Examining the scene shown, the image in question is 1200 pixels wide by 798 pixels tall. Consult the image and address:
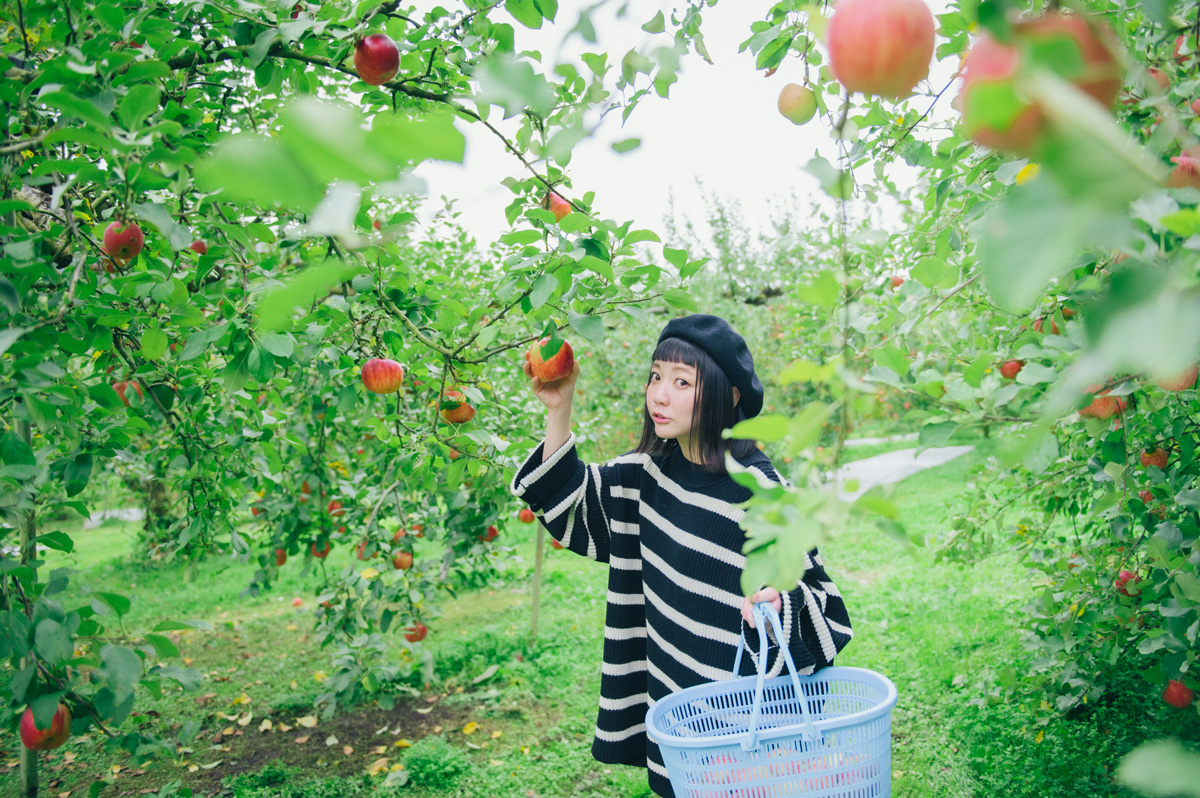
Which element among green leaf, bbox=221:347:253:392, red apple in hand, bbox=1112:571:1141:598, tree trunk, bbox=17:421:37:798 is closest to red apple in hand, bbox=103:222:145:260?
green leaf, bbox=221:347:253:392

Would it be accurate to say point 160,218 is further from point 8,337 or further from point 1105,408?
point 1105,408

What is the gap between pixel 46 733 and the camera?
1308 millimetres

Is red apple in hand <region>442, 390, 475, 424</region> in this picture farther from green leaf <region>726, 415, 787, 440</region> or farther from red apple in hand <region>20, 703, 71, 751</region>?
green leaf <region>726, 415, 787, 440</region>

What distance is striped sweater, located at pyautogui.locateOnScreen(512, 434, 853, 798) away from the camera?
1.55 m

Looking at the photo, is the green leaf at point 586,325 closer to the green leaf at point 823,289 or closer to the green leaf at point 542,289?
the green leaf at point 542,289

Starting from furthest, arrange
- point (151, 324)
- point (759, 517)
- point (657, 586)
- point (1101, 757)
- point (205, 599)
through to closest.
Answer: point (205, 599) < point (1101, 757) < point (657, 586) < point (151, 324) < point (759, 517)

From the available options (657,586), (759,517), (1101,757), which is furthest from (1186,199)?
(1101,757)

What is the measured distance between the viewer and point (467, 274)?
13.2ft

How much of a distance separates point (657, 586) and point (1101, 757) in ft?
5.50

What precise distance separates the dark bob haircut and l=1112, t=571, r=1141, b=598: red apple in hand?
98 cm

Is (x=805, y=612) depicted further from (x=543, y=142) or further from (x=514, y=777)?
(x=514, y=777)

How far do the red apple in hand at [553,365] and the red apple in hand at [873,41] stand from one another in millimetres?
1034

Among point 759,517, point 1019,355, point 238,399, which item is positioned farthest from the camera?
point 238,399

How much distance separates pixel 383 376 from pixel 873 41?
1383 millimetres
